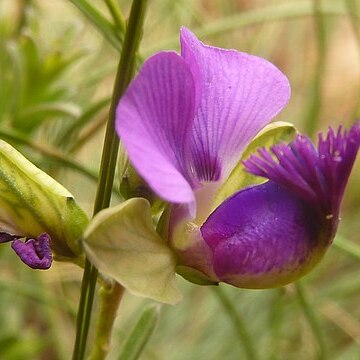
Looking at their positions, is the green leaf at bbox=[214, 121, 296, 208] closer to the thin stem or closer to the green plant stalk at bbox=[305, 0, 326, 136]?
the thin stem

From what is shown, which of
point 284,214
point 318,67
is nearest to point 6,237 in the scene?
point 284,214

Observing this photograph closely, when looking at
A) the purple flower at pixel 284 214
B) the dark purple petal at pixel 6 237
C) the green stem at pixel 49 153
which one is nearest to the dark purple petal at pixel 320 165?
the purple flower at pixel 284 214

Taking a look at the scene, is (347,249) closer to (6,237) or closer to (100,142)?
(6,237)

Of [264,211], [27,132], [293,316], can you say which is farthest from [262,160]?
[293,316]

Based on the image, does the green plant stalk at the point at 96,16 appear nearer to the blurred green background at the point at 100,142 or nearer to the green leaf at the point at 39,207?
the blurred green background at the point at 100,142

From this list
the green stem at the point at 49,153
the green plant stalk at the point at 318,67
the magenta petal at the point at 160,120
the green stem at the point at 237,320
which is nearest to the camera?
the magenta petal at the point at 160,120

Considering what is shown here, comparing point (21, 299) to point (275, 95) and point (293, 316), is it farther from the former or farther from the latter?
point (275, 95)

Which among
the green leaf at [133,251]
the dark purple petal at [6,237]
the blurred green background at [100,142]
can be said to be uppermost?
the green leaf at [133,251]
